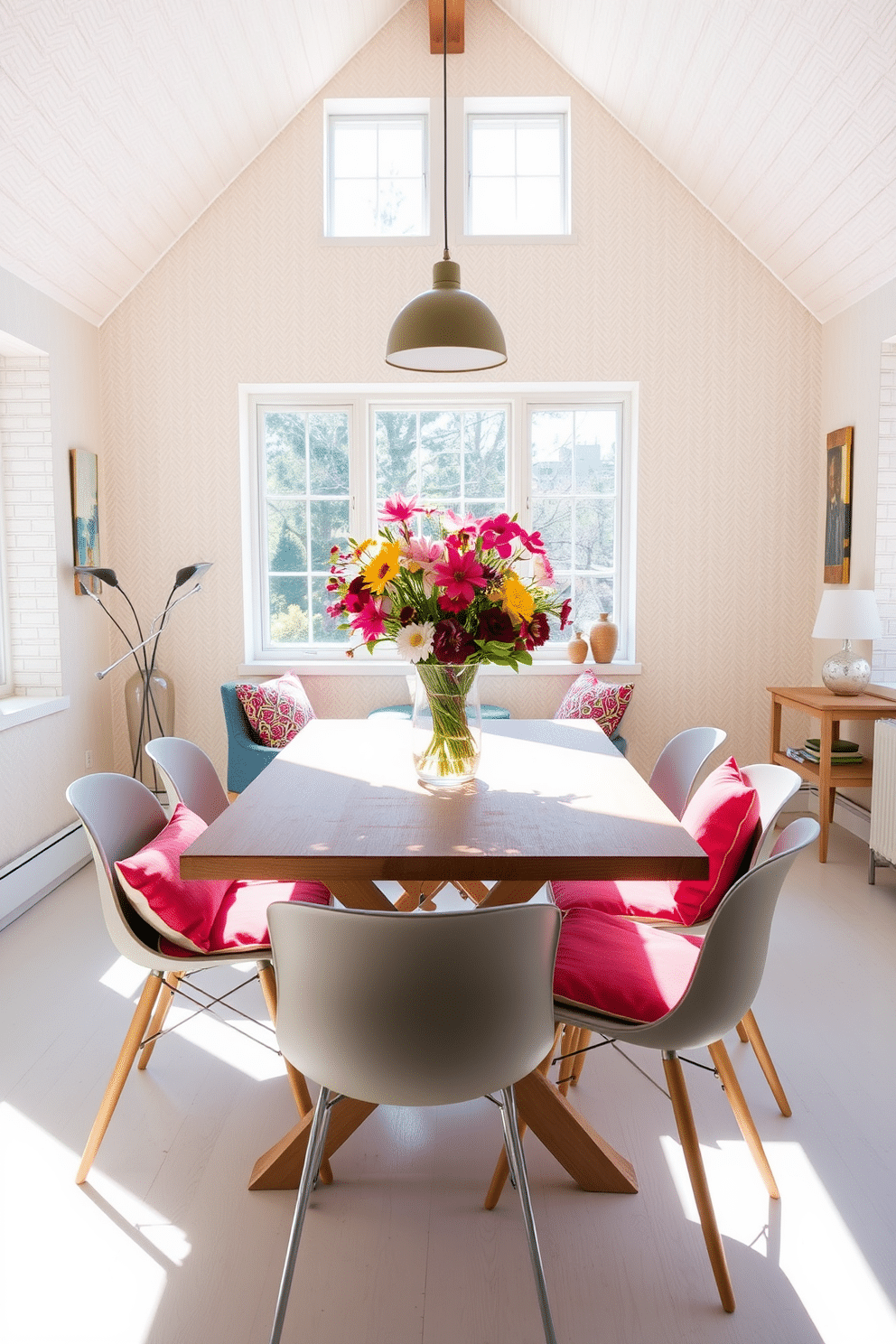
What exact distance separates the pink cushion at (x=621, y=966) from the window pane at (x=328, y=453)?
358 cm

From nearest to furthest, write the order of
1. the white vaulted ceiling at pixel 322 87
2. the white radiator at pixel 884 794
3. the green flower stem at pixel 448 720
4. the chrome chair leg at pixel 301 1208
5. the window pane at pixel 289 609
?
the chrome chair leg at pixel 301 1208 < the green flower stem at pixel 448 720 < the white vaulted ceiling at pixel 322 87 < the white radiator at pixel 884 794 < the window pane at pixel 289 609

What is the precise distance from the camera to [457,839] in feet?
5.81

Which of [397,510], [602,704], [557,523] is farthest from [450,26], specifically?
[397,510]

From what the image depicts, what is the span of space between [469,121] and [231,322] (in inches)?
67.6

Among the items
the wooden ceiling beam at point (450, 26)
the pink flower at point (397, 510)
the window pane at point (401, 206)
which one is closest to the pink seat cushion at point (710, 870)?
the pink flower at point (397, 510)

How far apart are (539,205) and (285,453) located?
1.95m

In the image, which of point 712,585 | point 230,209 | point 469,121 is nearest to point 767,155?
point 469,121

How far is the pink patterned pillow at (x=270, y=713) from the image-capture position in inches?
177

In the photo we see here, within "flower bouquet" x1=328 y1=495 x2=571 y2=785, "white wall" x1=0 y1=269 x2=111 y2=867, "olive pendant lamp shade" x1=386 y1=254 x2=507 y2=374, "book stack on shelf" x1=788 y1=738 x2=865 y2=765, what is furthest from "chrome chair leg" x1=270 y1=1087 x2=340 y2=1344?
"book stack on shelf" x1=788 y1=738 x2=865 y2=765

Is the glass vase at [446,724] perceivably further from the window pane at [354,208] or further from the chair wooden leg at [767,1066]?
the window pane at [354,208]

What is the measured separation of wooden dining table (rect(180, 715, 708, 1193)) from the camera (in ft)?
5.47

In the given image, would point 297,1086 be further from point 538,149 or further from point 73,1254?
point 538,149

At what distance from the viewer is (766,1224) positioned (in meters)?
1.88

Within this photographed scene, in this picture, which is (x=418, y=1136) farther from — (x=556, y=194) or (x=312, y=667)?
(x=556, y=194)
